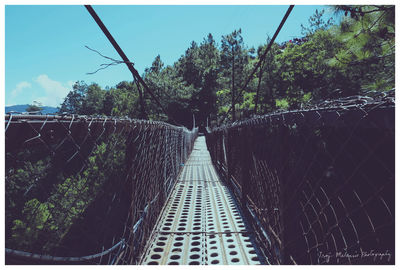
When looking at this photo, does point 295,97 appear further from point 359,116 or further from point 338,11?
point 359,116

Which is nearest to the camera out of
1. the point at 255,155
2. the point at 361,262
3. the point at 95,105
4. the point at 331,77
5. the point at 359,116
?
the point at 359,116

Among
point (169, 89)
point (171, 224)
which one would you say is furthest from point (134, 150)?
point (169, 89)

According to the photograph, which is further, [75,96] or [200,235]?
[75,96]

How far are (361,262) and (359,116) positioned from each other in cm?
158

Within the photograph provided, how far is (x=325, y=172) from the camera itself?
1394mm

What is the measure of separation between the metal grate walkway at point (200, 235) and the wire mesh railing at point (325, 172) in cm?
20

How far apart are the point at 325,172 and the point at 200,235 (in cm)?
168

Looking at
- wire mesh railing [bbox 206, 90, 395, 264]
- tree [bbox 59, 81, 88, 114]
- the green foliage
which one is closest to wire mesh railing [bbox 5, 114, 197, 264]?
the green foliage

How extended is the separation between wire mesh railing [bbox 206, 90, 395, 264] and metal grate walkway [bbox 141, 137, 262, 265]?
20 centimetres

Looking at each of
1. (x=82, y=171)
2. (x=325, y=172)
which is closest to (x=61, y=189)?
(x=82, y=171)

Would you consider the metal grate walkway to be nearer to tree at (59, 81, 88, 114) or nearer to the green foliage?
the green foliage

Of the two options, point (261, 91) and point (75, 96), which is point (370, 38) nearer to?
point (261, 91)

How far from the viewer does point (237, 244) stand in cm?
242

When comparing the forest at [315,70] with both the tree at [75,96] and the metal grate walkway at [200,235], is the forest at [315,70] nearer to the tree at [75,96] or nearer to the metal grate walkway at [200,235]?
the metal grate walkway at [200,235]
